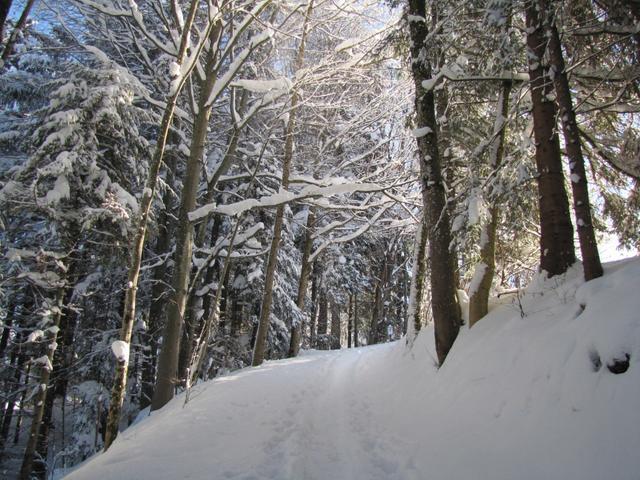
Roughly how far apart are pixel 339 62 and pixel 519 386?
8430mm

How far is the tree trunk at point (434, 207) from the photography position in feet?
21.1

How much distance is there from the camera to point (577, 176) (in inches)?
183

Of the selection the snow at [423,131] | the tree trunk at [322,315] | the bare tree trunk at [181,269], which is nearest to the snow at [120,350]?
the bare tree trunk at [181,269]

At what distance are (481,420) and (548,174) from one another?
3.66 metres

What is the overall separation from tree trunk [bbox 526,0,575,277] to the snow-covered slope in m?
0.32

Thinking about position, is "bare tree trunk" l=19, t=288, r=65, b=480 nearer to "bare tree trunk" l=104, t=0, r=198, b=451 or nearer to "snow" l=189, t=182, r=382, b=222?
"bare tree trunk" l=104, t=0, r=198, b=451

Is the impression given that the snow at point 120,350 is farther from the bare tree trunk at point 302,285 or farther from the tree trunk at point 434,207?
the bare tree trunk at point 302,285

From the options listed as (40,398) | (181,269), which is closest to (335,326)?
(40,398)

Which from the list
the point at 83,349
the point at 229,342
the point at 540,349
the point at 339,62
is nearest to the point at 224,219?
the point at 229,342

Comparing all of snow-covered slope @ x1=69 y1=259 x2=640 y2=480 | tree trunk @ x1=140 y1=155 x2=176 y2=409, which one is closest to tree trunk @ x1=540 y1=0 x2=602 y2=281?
snow-covered slope @ x1=69 y1=259 x2=640 y2=480

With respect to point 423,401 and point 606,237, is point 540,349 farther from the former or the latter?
point 606,237

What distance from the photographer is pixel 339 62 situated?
380 inches

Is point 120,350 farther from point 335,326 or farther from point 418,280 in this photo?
point 335,326

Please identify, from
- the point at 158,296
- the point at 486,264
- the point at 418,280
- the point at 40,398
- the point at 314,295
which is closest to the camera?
Result: the point at 486,264
